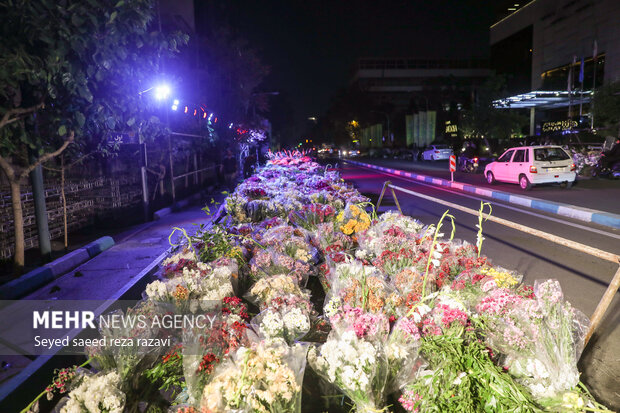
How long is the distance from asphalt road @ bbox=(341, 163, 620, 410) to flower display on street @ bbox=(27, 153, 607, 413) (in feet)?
2.74

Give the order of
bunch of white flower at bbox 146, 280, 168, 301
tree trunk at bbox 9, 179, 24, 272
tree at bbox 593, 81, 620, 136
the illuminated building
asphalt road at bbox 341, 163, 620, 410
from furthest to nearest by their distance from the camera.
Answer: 1. the illuminated building
2. tree at bbox 593, 81, 620, 136
3. tree trunk at bbox 9, 179, 24, 272
4. asphalt road at bbox 341, 163, 620, 410
5. bunch of white flower at bbox 146, 280, 168, 301

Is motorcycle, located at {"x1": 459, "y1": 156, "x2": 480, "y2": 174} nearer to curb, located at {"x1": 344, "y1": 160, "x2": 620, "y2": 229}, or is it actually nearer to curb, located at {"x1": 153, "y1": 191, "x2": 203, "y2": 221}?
curb, located at {"x1": 344, "y1": 160, "x2": 620, "y2": 229}

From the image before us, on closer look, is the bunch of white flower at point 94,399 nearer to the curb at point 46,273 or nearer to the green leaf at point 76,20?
the curb at point 46,273

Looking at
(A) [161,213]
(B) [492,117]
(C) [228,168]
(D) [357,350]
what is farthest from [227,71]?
(D) [357,350]

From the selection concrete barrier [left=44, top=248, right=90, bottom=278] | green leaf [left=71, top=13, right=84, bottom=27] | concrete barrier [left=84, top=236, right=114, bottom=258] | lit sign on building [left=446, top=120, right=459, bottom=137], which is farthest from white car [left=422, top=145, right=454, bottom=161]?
green leaf [left=71, top=13, right=84, bottom=27]

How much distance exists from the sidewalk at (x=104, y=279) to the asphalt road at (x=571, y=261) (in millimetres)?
4020

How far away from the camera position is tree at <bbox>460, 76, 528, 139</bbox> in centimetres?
Result: 3447

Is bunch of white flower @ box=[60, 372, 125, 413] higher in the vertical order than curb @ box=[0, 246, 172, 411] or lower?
higher

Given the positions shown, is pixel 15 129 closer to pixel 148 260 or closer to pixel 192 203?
pixel 148 260

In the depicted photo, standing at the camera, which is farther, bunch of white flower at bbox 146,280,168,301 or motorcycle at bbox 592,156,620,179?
motorcycle at bbox 592,156,620,179

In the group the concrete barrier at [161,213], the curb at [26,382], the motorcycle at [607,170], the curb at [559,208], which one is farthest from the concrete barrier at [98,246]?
the motorcycle at [607,170]

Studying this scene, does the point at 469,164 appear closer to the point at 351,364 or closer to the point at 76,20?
the point at 76,20

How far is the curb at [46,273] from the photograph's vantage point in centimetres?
521

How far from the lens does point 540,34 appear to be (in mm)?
39156
